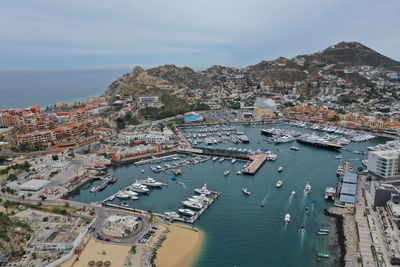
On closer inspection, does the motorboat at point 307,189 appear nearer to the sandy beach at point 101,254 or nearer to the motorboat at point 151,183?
the motorboat at point 151,183

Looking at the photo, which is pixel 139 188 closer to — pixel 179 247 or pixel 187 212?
pixel 187 212

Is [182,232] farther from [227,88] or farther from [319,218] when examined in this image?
[227,88]

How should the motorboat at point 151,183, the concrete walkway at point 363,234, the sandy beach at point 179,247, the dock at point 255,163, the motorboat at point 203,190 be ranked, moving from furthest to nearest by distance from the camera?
1. the dock at point 255,163
2. the motorboat at point 151,183
3. the motorboat at point 203,190
4. the sandy beach at point 179,247
5. the concrete walkway at point 363,234

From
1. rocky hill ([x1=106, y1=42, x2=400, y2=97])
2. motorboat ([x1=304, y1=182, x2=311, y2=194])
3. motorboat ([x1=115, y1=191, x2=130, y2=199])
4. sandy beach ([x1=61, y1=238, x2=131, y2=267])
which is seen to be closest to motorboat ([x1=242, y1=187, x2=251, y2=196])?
motorboat ([x1=304, y1=182, x2=311, y2=194])

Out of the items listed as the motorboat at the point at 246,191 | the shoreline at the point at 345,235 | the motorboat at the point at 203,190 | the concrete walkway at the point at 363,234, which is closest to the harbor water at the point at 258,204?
the motorboat at the point at 246,191

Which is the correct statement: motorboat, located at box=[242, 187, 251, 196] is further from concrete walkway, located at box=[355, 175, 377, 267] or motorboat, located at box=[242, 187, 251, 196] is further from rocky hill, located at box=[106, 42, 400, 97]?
rocky hill, located at box=[106, 42, 400, 97]

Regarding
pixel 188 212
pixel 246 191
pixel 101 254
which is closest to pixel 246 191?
pixel 246 191
